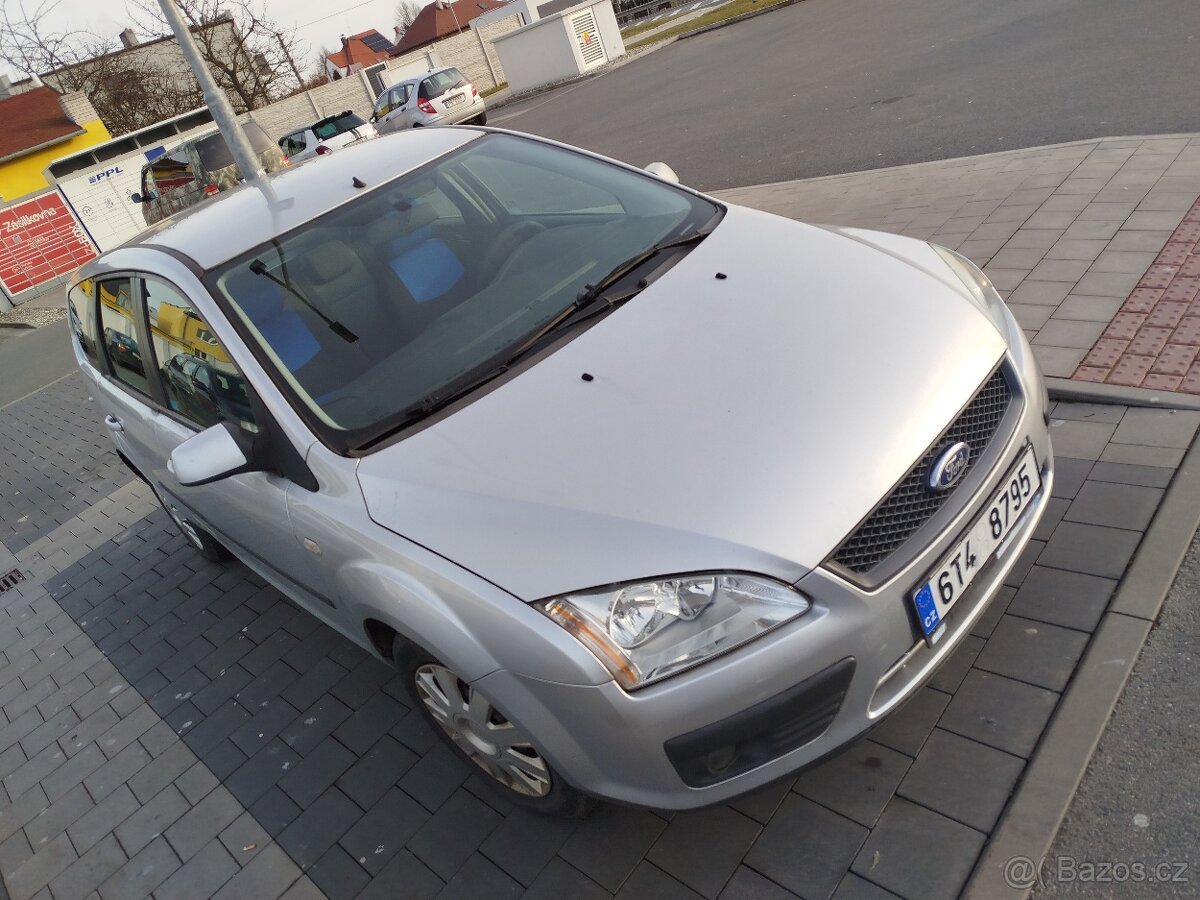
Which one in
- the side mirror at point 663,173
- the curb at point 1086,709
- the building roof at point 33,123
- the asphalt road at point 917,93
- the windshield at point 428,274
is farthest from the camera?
the building roof at point 33,123

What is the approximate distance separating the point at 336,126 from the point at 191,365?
54.2 feet

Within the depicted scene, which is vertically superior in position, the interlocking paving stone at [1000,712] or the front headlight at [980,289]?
the front headlight at [980,289]

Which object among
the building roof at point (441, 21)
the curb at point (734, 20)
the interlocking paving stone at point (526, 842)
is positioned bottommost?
the interlocking paving stone at point (526, 842)

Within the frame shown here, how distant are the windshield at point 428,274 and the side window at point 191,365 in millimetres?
166

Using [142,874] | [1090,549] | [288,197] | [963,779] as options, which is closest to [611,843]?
[963,779]

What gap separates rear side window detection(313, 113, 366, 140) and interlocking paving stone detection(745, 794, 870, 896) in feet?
59.0

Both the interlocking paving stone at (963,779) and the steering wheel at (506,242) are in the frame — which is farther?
the steering wheel at (506,242)

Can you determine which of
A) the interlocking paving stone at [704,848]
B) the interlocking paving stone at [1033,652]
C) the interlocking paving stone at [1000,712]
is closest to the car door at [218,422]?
the interlocking paving stone at [704,848]

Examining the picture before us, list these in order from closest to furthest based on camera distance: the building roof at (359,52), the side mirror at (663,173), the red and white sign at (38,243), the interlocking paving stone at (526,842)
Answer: the interlocking paving stone at (526,842), the side mirror at (663,173), the red and white sign at (38,243), the building roof at (359,52)

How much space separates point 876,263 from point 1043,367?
4.92 ft

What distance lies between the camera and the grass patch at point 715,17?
23516 millimetres

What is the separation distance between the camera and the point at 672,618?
1993 mm

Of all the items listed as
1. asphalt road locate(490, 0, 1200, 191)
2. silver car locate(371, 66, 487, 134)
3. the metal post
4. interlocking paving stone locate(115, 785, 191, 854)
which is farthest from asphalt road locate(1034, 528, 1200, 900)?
silver car locate(371, 66, 487, 134)

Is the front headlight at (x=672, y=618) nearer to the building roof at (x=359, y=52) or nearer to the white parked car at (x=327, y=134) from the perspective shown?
the white parked car at (x=327, y=134)
